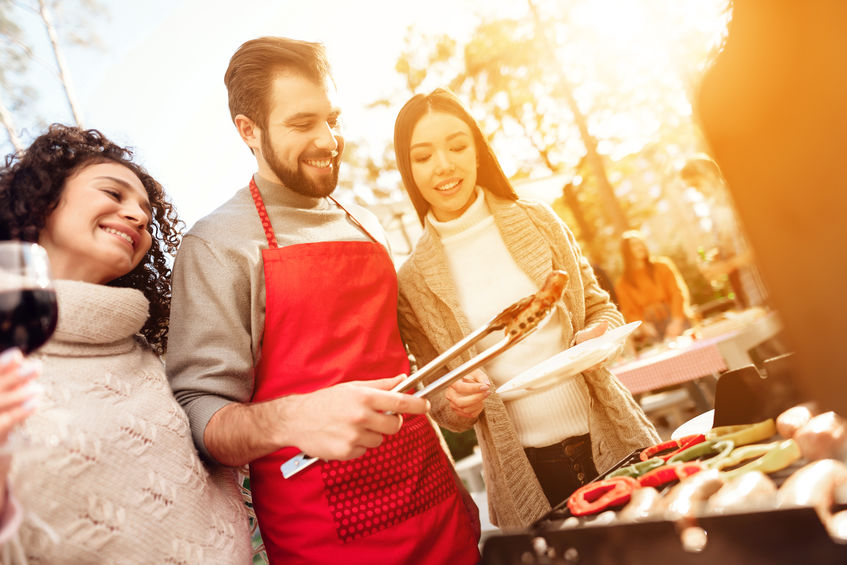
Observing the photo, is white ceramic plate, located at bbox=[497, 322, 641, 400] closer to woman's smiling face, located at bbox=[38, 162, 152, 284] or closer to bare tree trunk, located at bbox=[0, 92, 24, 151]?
woman's smiling face, located at bbox=[38, 162, 152, 284]

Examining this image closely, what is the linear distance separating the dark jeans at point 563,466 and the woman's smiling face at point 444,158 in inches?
36.7

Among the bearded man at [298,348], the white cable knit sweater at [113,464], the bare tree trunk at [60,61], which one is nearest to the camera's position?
the white cable knit sweater at [113,464]

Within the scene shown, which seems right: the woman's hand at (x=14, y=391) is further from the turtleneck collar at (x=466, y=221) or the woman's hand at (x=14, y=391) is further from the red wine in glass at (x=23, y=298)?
the turtleneck collar at (x=466, y=221)

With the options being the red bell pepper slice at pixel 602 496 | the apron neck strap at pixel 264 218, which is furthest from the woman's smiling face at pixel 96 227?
the red bell pepper slice at pixel 602 496

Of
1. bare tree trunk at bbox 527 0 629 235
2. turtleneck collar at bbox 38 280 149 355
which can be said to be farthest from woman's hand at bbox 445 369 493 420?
bare tree trunk at bbox 527 0 629 235

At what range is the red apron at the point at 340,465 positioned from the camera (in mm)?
1476

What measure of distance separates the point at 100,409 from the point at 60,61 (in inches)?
479

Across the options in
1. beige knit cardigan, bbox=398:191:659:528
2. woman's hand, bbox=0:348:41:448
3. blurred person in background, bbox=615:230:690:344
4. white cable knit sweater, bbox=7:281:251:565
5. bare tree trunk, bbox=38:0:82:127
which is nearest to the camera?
woman's hand, bbox=0:348:41:448

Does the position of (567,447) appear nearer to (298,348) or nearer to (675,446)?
(675,446)

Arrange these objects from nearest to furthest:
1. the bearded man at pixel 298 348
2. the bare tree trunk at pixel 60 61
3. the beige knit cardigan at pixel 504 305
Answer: the bearded man at pixel 298 348 → the beige knit cardigan at pixel 504 305 → the bare tree trunk at pixel 60 61

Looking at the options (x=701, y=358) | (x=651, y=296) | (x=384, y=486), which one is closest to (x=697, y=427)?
(x=384, y=486)

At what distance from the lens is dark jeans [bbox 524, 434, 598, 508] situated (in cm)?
193

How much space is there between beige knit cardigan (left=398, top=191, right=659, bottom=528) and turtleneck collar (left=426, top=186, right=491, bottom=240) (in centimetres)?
3

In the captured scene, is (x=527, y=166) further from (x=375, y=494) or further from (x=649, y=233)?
(x=649, y=233)
